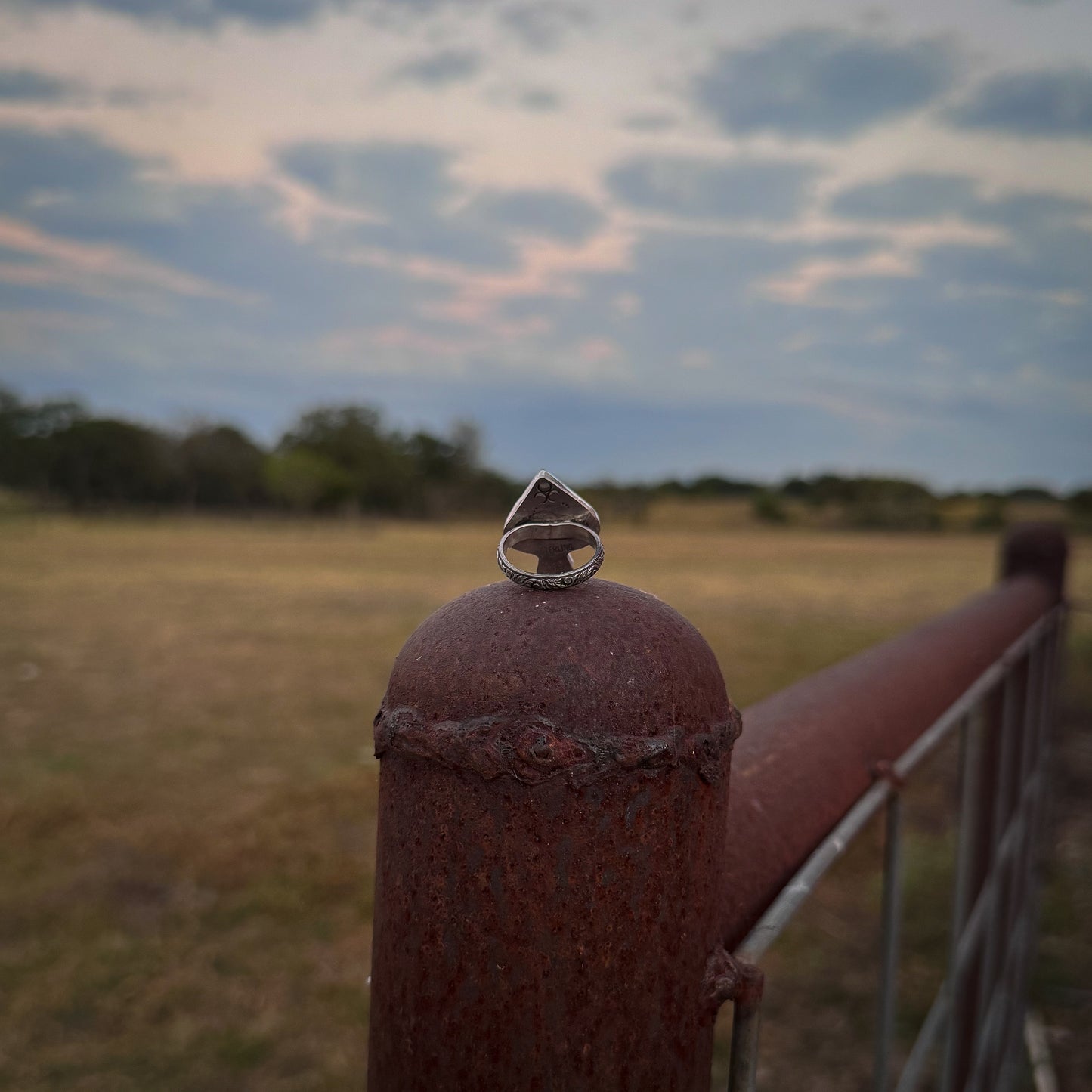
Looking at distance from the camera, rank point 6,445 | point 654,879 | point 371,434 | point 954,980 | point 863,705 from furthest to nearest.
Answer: point 371,434 → point 6,445 → point 954,980 → point 863,705 → point 654,879

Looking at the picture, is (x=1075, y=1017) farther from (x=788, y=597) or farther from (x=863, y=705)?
(x=788, y=597)

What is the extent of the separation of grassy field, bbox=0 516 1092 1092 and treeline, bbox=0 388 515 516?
1560 inches

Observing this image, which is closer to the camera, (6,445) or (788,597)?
(788,597)

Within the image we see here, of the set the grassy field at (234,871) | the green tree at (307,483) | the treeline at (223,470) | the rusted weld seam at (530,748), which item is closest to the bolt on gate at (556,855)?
the rusted weld seam at (530,748)

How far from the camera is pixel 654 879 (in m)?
0.66

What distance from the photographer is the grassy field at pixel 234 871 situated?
3.69 m

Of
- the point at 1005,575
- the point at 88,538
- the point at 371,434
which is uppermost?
the point at 371,434

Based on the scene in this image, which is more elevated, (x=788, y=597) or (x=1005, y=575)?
(x=1005, y=575)

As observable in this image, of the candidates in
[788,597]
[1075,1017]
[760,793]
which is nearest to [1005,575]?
[1075,1017]

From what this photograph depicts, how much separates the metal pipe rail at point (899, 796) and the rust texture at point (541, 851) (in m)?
0.13

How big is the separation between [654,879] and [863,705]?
0.72 m

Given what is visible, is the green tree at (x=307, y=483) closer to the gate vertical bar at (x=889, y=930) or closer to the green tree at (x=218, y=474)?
the green tree at (x=218, y=474)

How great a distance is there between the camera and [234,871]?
5152mm

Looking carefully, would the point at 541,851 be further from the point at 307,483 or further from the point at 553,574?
the point at 307,483
